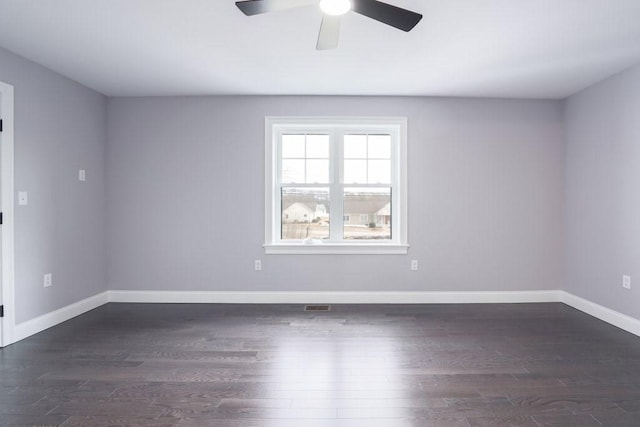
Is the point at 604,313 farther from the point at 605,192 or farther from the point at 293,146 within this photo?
the point at 293,146

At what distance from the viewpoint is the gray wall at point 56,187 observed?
300cm

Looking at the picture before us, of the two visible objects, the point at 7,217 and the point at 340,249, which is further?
the point at 340,249

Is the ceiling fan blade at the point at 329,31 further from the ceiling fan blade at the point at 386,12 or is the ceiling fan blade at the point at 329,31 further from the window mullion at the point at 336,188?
the window mullion at the point at 336,188

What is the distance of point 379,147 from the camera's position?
165 inches

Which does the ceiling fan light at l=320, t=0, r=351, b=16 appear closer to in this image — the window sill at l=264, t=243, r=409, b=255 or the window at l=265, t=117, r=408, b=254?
the window at l=265, t=117, r=408, b=254

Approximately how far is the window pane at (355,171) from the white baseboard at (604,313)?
2720 millimetres

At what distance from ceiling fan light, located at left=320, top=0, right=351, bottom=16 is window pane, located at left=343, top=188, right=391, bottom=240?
8.04ft

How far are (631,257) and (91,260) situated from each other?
18.1 feet

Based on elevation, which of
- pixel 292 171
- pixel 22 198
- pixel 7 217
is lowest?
pixel 7 217

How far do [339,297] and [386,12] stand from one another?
2998mm

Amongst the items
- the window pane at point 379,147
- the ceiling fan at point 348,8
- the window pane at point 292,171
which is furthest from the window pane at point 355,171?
the ceiling fan at point 348,8

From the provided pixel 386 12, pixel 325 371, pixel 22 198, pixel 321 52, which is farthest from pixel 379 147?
pixel 22 198

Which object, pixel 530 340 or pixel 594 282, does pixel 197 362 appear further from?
pixel 594 282

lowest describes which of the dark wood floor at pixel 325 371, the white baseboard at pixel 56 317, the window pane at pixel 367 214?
the dark wood floor at pixel 325 371
